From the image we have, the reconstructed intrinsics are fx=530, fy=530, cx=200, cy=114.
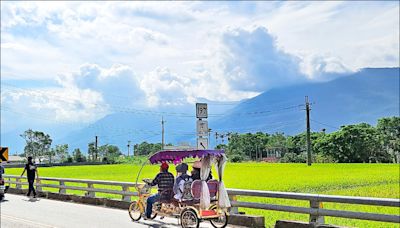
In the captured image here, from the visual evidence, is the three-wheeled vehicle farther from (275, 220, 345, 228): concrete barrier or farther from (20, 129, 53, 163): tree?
(20, 129, 53, 163): tree

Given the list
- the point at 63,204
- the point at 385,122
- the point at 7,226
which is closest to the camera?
the point at 7,226

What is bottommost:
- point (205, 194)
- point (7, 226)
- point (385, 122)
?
point (7, 226)

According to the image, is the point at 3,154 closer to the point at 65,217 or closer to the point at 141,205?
the point at 65,217

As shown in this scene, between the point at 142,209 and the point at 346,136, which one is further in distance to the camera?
the point at 346,136

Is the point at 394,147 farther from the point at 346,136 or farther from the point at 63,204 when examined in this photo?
the point at 63,204

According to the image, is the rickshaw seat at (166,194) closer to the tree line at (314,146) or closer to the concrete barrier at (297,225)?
the concrete barrier at (297,225)

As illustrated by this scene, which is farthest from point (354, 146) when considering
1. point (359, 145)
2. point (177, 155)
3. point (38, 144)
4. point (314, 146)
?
point (38, 144)

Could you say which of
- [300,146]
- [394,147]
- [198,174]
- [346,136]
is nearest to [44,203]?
[198,174]

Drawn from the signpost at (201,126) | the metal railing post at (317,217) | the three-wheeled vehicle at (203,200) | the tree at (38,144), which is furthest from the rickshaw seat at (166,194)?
the tree at (38,144)

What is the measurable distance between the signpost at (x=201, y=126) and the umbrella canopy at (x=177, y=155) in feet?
4.29

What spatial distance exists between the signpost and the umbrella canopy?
1.31 meters

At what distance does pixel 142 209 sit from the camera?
13.9 meters

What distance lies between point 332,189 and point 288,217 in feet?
43.8

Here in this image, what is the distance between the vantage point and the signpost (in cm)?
1539
